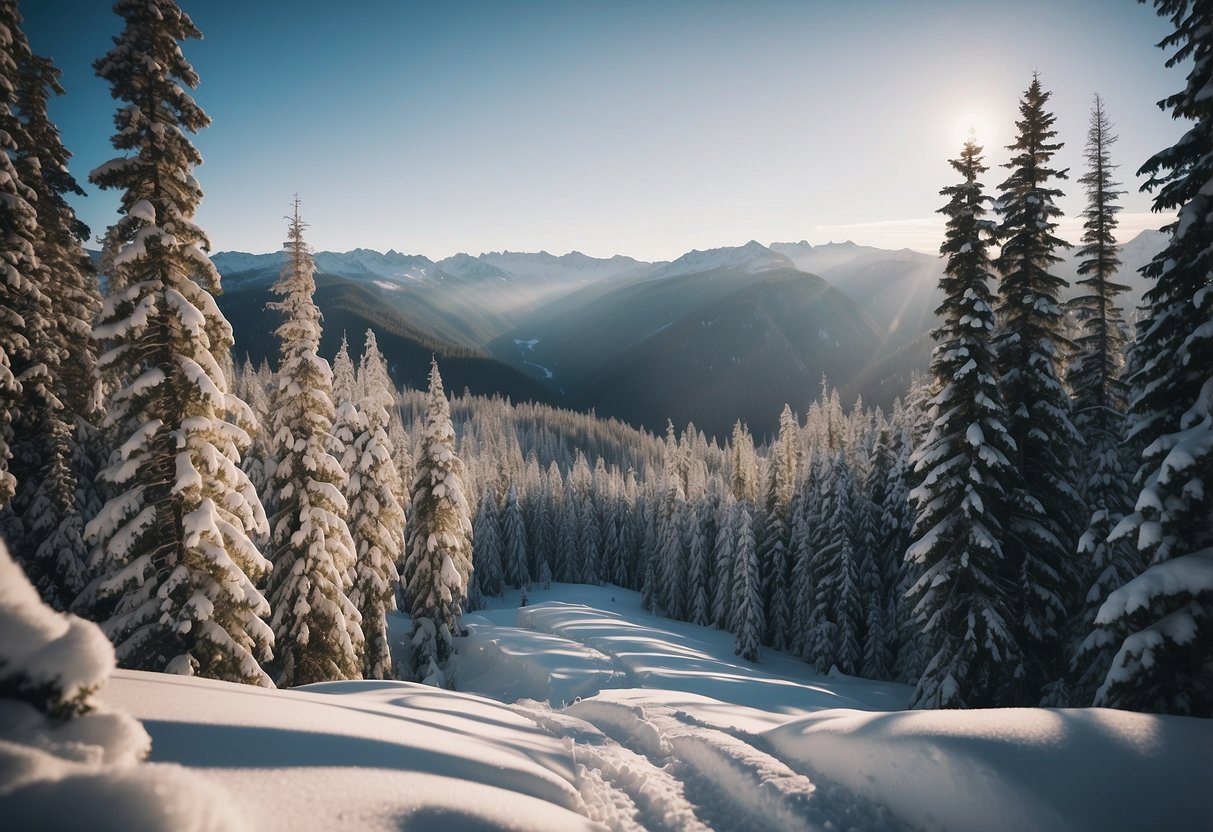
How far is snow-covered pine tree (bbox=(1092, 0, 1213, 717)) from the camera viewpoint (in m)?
8.75

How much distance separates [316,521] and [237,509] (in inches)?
187

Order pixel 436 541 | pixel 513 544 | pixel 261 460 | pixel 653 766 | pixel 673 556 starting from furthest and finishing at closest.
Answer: pixel 513 544 < pixel 673 556 < pixel 436 541 < pixel 261 460 < pixel 653 766

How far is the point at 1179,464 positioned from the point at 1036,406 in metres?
7.71

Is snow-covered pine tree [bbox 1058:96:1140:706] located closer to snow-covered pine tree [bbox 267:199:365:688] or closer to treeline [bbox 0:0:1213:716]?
treeline [bbox 0:0:1213:716]

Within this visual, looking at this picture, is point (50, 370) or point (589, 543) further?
point (589, 543)

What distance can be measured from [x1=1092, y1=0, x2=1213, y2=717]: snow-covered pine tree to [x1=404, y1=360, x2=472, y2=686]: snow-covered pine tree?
71.5ft

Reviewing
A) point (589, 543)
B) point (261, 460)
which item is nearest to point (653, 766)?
point (261, 460)

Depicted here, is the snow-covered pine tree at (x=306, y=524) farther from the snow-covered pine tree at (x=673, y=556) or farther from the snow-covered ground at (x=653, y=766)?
the snow-covered pine tree at (x=673, y=556)

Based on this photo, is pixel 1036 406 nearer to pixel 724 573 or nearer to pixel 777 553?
pixel 777 553

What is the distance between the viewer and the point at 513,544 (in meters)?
67.8

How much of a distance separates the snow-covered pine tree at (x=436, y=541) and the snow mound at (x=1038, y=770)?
65.4 feet

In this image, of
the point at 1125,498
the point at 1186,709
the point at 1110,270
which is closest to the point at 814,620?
the point at 1125,498

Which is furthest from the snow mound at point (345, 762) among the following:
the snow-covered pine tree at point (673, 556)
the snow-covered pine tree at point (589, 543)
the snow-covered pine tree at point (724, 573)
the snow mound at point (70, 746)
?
the snow-covered pine tree at point (589, 543)

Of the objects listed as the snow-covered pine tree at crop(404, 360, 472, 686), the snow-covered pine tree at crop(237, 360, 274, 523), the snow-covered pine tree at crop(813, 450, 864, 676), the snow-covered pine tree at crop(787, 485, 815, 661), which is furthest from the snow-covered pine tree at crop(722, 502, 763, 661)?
the snow-covered pine tree at crop(237, 360, 274, 523)
